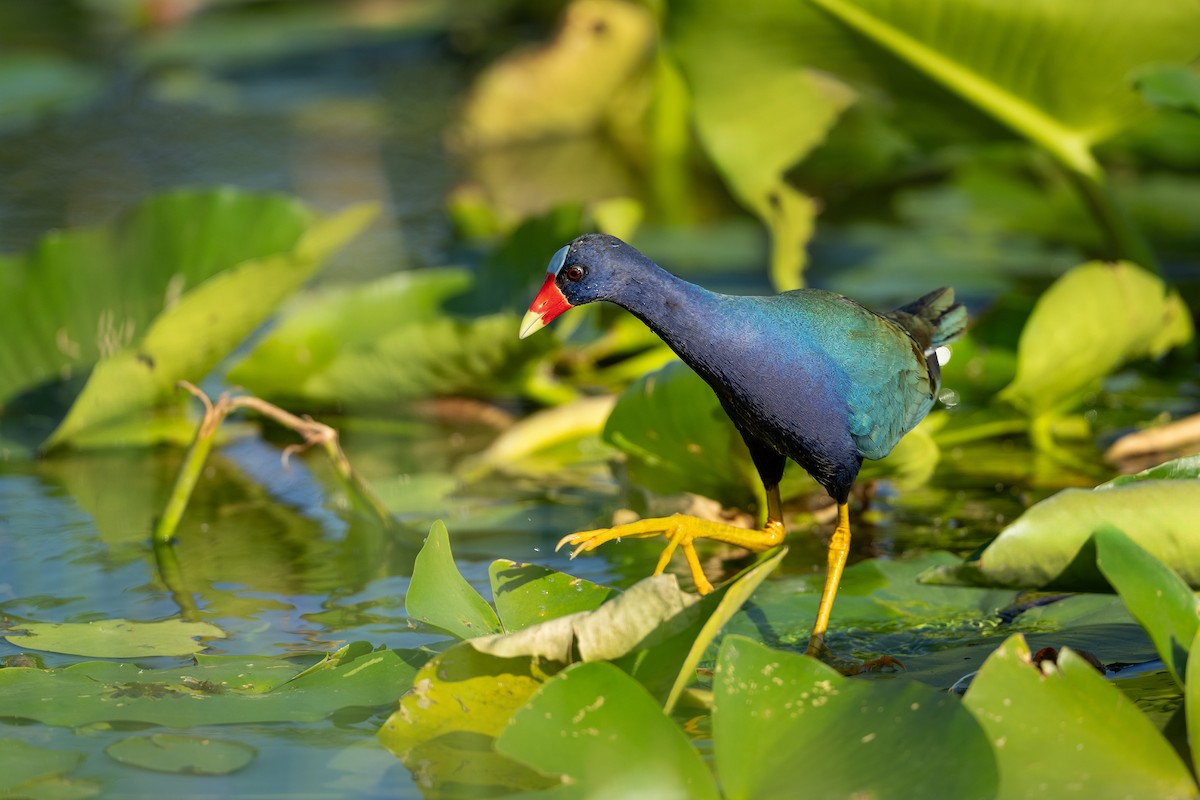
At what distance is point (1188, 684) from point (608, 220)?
74.8 inches

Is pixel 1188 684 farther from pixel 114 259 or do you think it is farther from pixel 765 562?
pixel 114 259

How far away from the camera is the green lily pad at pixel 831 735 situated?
153 centimetres

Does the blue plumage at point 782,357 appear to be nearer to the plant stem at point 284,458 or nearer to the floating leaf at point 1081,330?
the plant stem at point 284,458

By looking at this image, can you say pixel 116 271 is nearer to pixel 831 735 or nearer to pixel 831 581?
pixel 831 581

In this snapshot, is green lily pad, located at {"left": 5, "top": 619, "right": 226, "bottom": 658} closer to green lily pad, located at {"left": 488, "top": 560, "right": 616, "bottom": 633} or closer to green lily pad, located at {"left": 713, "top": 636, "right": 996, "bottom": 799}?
green lily pad, located at {"left": 488, "top": 560, "right": 616, "bottom": 633}

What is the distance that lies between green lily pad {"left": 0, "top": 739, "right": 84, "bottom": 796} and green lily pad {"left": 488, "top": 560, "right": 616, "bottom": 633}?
1.70 ft

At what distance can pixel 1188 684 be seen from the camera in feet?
5.09

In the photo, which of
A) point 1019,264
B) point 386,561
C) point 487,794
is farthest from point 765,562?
point 1019,264

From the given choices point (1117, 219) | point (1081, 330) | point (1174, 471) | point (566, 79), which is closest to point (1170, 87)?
point (1081, 330)

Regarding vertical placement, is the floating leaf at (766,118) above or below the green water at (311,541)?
above

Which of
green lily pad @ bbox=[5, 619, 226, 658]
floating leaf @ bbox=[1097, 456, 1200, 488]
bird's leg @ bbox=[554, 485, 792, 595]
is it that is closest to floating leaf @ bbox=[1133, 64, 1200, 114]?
floating leaf @ bbox=[1097, 456, 1200, 488]

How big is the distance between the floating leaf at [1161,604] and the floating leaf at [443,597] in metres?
0.72

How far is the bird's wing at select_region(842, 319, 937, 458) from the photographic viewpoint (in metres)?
2.05

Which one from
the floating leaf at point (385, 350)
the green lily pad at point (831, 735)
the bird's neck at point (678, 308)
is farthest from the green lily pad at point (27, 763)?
the floating leaf at point (385, 350)
